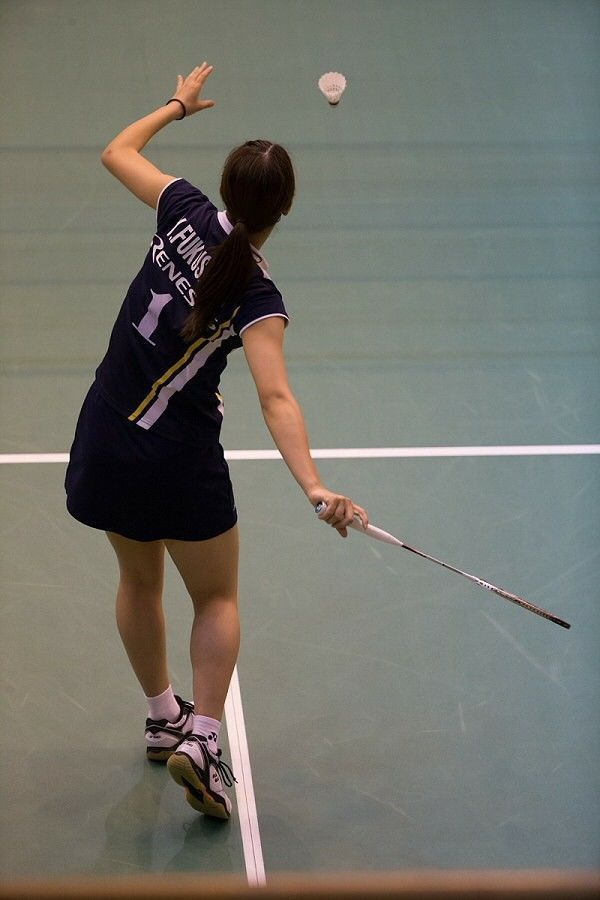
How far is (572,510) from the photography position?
4.24 meters

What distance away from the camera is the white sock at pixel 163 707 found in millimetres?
3211

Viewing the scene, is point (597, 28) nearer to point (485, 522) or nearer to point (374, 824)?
point (485, 522)

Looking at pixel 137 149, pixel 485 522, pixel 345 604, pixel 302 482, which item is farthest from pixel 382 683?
pixel 137 149

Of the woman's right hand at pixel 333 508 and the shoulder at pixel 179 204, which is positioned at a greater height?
the shoulder at pixel 179 204

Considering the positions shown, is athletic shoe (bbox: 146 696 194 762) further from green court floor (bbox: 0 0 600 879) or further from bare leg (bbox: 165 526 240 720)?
bare leg (bbox: 165 526 240 720)

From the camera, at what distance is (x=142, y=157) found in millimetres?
2891

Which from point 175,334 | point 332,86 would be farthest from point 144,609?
point 332,86

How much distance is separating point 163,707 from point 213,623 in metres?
0.35

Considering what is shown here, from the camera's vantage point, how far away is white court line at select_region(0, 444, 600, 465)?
4.44 metres

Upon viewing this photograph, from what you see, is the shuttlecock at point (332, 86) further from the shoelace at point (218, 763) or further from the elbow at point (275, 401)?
the shoelace at point (218, 763)

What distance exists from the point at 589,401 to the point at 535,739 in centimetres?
185

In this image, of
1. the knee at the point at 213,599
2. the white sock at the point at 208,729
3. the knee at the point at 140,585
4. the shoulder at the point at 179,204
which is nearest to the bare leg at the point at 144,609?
the knee at the point at 140,585

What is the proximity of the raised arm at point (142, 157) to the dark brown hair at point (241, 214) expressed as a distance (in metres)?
0.26

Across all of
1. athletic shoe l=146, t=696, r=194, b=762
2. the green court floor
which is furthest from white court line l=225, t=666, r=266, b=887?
athletic shoe l=146, t=696, r=194, b=762
